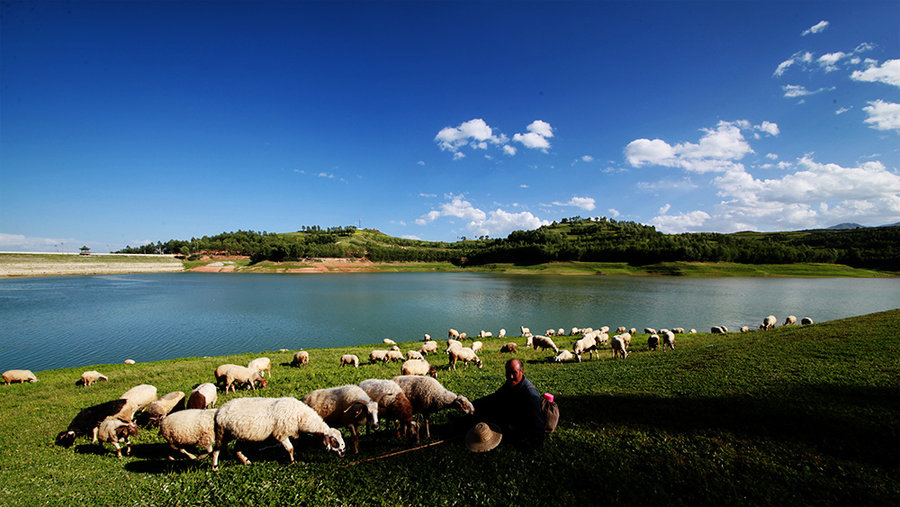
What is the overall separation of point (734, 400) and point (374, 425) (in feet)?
32.9

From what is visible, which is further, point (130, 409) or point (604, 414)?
point (130, 409)

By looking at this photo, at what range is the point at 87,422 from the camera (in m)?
9.06

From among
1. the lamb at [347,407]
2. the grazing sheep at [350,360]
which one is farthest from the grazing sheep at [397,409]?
the grazing sheep at [350,360]

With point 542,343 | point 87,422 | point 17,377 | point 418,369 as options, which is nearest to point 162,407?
point 87,422

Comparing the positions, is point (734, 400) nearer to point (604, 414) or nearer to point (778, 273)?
point (604, 414)

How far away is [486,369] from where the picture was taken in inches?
665

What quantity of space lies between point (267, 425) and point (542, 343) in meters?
19.1

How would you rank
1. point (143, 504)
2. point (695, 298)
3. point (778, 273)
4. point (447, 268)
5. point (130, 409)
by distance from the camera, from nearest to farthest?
point (143, 504) → point (130, 409) → point (695, 298) → point (778, 273) → point (447, 268)

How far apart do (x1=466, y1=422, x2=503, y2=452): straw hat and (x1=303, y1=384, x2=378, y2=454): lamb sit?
2.33 m

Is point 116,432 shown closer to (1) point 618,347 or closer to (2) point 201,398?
(2) point 201,398

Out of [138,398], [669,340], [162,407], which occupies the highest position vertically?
[162,407]

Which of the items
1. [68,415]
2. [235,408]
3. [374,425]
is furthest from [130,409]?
[374,425]

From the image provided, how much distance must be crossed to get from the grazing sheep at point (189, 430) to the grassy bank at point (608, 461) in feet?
1.72

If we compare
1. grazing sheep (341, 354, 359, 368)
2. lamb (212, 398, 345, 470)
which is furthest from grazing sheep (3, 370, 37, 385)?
lamb (212, 398, 345, 470)
